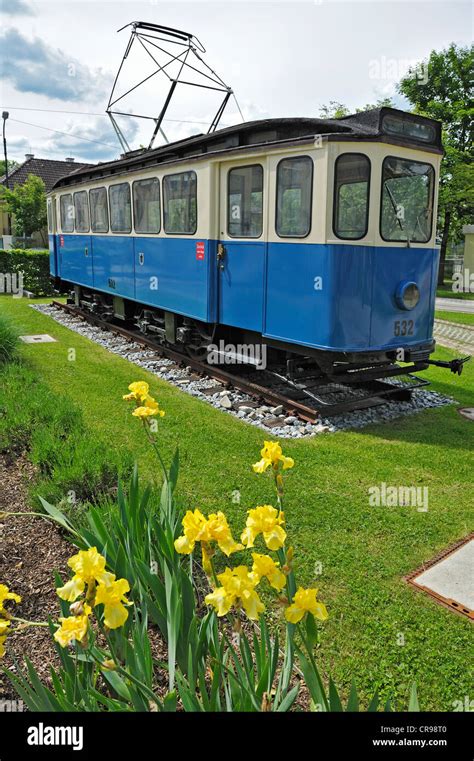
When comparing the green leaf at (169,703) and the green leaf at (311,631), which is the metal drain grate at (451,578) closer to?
the green leaf at (311,631)

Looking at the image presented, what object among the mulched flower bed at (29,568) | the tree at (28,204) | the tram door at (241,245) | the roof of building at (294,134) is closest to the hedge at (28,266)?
the roof of building at (294,134)

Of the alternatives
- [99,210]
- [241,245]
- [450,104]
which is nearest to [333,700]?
[241,245]

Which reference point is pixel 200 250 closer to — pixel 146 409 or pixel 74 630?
pixel 146 409

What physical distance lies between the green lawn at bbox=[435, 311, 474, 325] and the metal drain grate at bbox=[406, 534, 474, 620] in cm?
1347

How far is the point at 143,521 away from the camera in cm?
329

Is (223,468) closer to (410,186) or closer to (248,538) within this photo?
(248,538)

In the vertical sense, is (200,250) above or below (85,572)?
above

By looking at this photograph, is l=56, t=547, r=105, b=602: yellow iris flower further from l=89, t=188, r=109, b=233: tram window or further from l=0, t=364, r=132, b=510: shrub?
l=89, t=188, r=109, b=233: tram window

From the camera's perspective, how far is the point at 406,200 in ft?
22.9

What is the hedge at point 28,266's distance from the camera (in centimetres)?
1998

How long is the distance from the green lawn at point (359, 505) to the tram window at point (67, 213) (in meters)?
7.54

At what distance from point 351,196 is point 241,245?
170 centimetres

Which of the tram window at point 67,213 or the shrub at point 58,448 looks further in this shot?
the tram window at point 67,213
